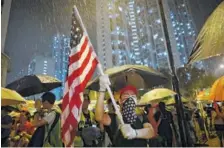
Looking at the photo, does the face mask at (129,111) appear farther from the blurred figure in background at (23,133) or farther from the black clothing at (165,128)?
the blurred figure in background at (23,133)

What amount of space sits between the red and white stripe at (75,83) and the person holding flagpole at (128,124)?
285mm

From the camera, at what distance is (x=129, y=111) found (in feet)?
10.5

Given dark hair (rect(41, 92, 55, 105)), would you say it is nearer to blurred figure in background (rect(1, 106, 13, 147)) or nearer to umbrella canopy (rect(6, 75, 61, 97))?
blurred figure in background (rect(1, 106, 13, 147))

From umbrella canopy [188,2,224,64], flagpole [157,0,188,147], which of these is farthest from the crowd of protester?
umbrella canopy [188,2,224,64]

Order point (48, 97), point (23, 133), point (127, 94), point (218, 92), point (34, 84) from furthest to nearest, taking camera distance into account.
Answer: point (34, 84)
point (218, 92)
point (23, 133)
point (48, 97)
point (127, 94)

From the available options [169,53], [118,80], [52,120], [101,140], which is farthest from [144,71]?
[52,120]

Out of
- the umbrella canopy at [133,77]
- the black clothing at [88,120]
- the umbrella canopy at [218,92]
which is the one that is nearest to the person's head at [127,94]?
the black clothing at [88,120]

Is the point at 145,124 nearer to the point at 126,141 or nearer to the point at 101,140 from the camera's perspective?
the point at 126,141

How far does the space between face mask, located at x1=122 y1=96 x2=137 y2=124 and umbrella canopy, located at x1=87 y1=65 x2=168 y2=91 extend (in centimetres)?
370

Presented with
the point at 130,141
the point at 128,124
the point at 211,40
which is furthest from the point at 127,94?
the point at 211,40

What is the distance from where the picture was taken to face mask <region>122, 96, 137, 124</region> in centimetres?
317

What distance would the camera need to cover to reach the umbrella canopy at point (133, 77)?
7.20 metres

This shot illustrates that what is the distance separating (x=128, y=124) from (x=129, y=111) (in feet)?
0.76

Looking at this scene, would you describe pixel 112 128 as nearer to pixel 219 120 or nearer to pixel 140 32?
pixel 219 120
